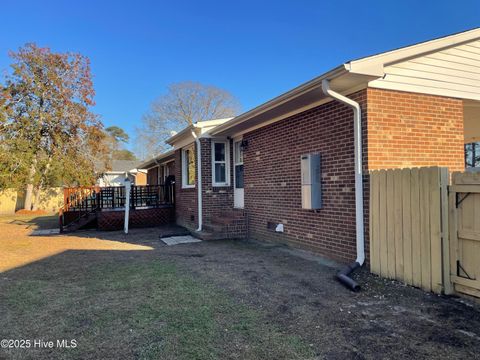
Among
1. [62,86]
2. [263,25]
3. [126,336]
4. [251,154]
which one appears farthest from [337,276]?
[62,86]

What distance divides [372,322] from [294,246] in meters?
3.83

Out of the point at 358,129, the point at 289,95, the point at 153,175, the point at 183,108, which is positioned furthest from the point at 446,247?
the point at 183,108

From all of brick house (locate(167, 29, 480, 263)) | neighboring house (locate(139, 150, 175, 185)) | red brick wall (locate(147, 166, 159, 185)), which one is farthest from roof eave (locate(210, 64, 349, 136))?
red brick wall (locate(147, 166, 159, 185))

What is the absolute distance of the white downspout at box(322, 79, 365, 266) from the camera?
5043 millimetres

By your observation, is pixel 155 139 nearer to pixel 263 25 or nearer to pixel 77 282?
pixel 263 25

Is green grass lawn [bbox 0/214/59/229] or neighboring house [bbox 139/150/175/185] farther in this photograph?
neighboring house [bbox 139/150/175/185]

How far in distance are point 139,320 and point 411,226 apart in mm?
3531

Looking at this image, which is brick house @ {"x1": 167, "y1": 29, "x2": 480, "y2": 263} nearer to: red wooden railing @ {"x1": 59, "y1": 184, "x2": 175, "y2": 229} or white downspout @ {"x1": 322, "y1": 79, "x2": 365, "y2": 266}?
white downspout @ {"x1": 322, "y1": 79, "x2": 365, "y2": 266}

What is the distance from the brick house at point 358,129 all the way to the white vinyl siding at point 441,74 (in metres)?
0.02

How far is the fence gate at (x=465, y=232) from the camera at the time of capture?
3566 mm

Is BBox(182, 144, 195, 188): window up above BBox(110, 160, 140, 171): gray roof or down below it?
below

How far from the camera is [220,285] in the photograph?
4512mm

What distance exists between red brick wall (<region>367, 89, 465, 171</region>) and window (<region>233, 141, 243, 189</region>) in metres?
4.96

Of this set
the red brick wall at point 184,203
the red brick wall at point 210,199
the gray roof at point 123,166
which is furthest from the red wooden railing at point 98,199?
the gray roof at point 123,166
